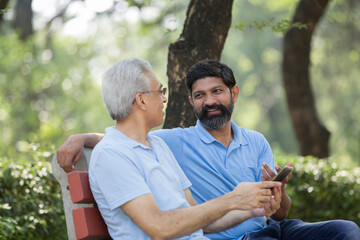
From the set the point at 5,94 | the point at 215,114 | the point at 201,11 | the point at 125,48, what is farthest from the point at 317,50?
the point at 215,114

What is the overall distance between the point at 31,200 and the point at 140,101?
2.38 m

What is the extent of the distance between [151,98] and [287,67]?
6.85 meters

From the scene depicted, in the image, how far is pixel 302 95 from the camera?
9.64 metres

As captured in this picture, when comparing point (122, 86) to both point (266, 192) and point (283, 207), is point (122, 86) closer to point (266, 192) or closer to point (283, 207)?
point (266, 192)

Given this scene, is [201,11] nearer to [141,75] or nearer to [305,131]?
[141,75]


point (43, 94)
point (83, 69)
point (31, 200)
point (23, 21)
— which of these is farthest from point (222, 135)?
point (83, 69)

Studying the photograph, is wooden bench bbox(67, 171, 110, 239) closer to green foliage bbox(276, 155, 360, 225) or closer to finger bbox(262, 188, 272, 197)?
finger bbox(262, 188, 272, 197)

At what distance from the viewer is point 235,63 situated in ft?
97.0

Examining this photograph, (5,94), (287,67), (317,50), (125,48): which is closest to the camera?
(287,67)

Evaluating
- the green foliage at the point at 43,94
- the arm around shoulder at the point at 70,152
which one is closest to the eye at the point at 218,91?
the arm around shoulder at the point at 70,152

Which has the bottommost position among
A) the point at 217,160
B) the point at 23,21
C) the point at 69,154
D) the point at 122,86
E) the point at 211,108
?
the point at 217,160

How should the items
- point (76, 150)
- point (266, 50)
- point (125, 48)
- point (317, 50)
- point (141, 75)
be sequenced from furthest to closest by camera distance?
1. point (266, 50)
2. point (125, 48)
3. point (317, 50)
4. point (76, 150)
5. point (141, 75)

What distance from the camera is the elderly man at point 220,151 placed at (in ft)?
11.6

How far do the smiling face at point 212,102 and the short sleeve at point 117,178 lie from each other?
1168 millimetres
